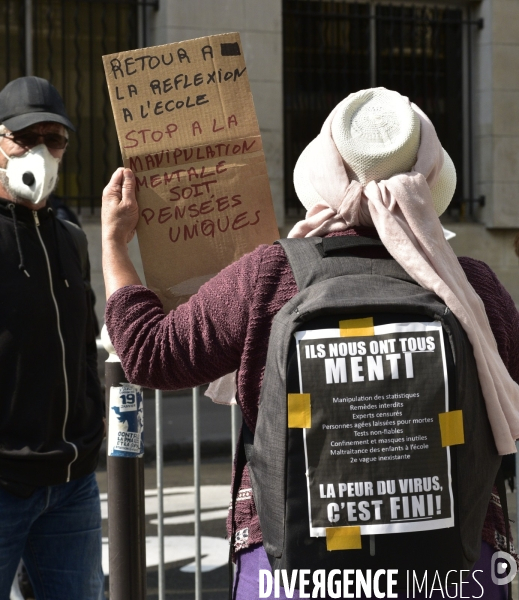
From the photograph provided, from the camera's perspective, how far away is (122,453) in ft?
10.6


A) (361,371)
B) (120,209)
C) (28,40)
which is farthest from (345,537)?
(28,40)

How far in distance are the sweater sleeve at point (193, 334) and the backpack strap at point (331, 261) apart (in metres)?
0.08

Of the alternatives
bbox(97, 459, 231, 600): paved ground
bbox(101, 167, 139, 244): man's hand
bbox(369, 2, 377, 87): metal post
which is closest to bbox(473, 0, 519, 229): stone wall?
bbox(369, 2, 377, 87): metal post

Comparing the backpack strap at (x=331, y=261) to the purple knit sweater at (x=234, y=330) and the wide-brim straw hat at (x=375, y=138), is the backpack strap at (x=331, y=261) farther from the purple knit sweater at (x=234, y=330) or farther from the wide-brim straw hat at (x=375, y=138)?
the wide-brim straw hat at (x=375, y=138)

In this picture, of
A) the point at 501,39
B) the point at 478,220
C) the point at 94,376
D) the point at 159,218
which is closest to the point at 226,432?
the point at 94,376

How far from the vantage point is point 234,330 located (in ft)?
6.87

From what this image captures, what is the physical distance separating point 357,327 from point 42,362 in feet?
4.55

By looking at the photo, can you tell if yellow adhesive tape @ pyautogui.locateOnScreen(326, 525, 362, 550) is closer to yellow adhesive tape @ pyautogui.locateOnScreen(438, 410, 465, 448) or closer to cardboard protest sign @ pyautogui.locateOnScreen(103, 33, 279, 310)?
yellow adhesive tape @ pyautogui.locateOnScreen(438, 410, 465, 448)

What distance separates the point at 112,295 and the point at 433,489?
79cm

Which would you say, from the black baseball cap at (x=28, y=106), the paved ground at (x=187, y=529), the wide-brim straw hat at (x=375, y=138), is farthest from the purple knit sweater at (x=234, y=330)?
the paved ground at (x=187, y=529)

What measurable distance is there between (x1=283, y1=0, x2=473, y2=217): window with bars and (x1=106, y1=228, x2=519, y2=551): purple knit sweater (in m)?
10.3

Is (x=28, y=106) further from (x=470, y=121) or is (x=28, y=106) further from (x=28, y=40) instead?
(x=470, y=121)

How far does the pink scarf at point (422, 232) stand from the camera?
2053 mm

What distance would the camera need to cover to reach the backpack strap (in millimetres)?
2070
